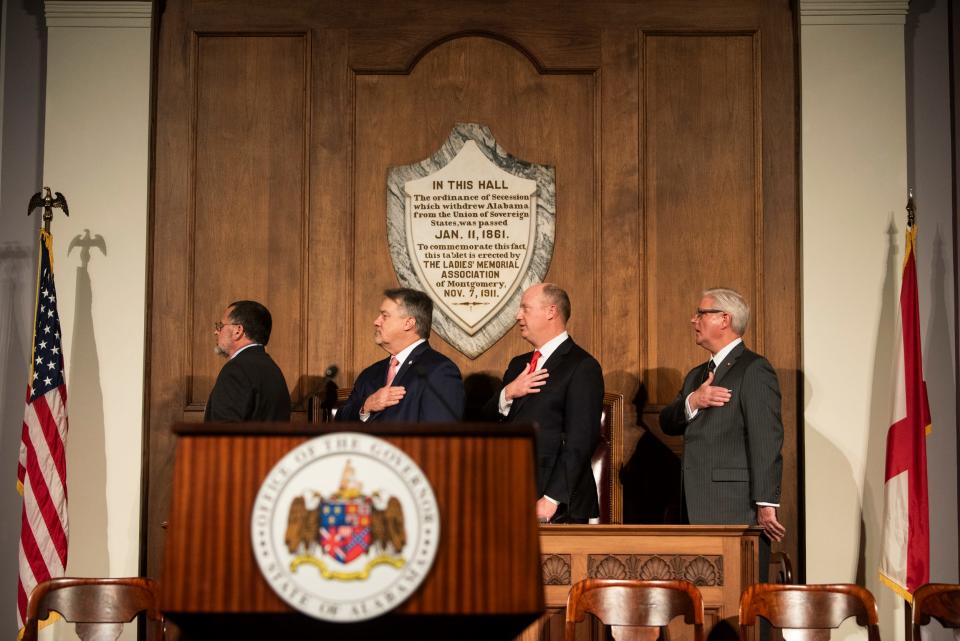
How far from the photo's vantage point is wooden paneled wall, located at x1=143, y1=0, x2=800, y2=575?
21.7 feet

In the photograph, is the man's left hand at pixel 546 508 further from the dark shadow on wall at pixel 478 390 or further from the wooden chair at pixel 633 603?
the dark shadow on wall at pixel 478 390

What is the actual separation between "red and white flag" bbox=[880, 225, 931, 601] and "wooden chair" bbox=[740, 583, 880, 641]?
6.34 feet

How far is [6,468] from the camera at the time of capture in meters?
6.57

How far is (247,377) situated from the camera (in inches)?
219

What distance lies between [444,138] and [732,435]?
2.59 m

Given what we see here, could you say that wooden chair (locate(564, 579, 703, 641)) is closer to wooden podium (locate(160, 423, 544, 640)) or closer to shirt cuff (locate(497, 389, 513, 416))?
shirt cuff (locate(497, 389, 513, 416))

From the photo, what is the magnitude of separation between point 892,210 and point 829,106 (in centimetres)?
71

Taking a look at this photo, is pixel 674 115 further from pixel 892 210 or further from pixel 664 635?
pixel 664 635

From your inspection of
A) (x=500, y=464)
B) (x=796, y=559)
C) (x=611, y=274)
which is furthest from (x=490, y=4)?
(x=500, y=464)

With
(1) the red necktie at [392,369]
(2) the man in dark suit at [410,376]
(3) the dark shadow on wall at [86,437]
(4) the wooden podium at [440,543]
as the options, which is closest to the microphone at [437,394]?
(2) the man in dark suit at [410,376]

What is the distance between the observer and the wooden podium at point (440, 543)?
215 cm

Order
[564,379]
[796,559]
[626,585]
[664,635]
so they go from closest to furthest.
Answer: [626,585]
[664,635]
[564,379]
[796,559]

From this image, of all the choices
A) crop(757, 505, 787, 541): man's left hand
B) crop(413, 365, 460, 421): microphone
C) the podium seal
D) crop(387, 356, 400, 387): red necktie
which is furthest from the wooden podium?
crop(757, 505, 787, 541): man's left hand

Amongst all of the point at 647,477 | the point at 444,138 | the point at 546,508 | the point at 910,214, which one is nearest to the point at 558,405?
the point at 546,508
